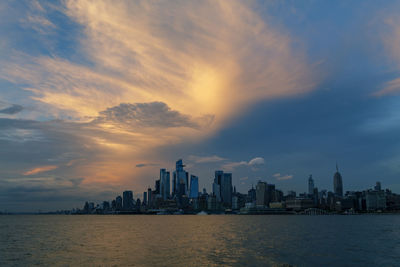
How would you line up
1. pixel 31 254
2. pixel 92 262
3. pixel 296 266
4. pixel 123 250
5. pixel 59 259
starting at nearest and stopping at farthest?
1. pixel 296 266
2. pixel 92 262
3. pixel 59 259
4. pixel 31 254
5. pixel 123 250

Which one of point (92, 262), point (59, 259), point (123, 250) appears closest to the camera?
point (92, 262)

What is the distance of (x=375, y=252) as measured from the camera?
236 feet

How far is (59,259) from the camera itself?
61625 millimetres

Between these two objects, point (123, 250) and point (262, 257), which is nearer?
point (262, 257)

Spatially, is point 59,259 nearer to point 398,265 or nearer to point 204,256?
point 204,256

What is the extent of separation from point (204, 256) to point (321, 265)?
2259 centimetres

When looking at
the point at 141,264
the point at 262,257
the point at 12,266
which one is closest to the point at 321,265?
the point at 262,257

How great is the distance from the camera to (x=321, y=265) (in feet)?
182

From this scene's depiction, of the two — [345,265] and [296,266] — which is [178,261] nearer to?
[296,266]

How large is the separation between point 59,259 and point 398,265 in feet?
213

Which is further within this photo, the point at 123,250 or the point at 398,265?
the point at 123,250

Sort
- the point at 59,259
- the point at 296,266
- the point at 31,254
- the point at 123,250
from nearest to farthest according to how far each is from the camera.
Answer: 1. the point at 296,266
2. the point at 59,259
3. the point at 31,254
4. the point at 123,250

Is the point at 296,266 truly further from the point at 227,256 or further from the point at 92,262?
the point at 92,262

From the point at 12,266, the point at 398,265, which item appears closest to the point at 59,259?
the point at 12,266
